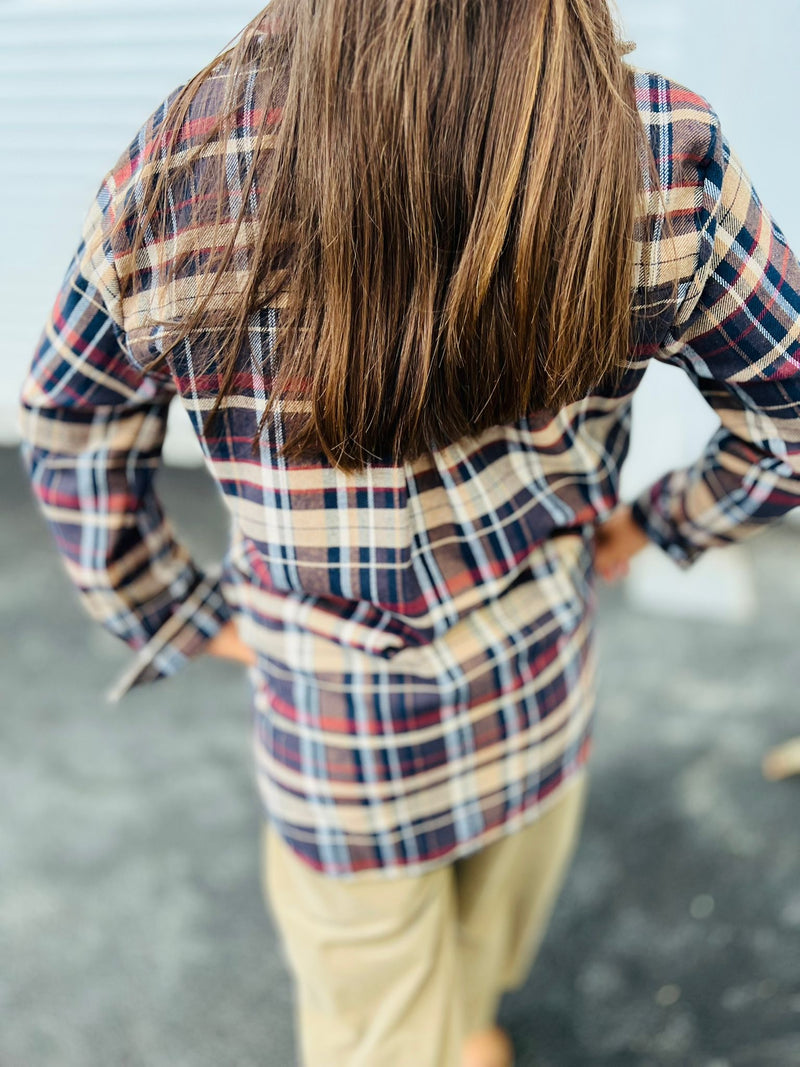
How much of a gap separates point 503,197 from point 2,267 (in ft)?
5.51

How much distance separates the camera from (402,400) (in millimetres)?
512

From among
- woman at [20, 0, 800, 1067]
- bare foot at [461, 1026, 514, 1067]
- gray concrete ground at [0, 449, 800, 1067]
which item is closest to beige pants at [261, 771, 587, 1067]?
woman at [20, 0, 800, 1067]

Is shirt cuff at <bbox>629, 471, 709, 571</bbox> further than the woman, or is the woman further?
shirt cuff at <bbox>629, 471, 709, 571</bbox>

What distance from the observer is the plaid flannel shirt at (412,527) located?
52 centimetres

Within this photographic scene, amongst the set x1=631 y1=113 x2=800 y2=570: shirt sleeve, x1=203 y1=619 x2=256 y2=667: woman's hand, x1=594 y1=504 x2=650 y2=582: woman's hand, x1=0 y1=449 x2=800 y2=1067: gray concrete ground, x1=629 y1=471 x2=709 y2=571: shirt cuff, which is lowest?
x1=0 y1=449 x2=800 y2=1067: gray concrete ground

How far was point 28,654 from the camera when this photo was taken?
5.74 ft

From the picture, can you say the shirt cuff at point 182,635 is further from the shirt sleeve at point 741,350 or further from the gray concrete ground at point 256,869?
the gray concrete ground at point 256,869

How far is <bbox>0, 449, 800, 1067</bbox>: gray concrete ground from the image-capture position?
3.76ft

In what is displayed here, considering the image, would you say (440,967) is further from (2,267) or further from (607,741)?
(2,267)

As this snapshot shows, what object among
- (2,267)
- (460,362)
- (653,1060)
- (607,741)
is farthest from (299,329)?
(2,267)

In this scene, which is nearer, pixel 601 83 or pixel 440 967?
pixel 601 83

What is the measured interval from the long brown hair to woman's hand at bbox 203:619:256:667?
0.38m

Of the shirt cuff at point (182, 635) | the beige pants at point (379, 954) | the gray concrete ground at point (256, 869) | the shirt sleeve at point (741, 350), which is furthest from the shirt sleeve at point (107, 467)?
the gray concrete ground at point (256, 869)

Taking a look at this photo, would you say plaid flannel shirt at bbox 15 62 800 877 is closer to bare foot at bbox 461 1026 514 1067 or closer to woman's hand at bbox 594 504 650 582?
woman's hand at bbox 594 504 650 582
